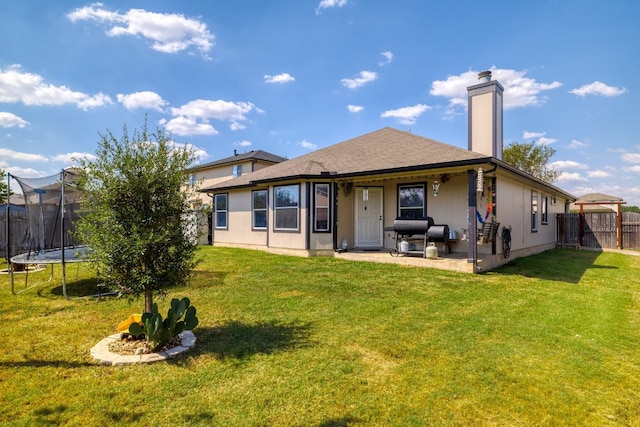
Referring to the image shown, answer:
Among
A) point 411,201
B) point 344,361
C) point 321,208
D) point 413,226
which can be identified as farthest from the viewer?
point 321,208

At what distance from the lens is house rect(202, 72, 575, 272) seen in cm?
915

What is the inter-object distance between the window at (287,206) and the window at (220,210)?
3.90m

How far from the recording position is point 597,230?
1566cm

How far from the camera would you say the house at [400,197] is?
360 inches

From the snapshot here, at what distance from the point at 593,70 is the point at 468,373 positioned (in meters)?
14.1

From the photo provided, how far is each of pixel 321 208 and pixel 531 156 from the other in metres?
27.4

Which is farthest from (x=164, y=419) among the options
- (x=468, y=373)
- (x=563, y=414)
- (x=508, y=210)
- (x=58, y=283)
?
(x=508, y=210)

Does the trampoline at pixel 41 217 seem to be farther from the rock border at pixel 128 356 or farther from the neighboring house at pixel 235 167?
the neighboring house at pixel 235 167

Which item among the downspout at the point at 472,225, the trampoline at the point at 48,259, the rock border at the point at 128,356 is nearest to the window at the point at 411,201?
the downspout at the point at 472,225

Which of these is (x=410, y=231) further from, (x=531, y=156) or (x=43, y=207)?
(x=531, y=156)

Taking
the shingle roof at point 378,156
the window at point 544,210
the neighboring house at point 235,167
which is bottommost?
the window at point 544,210

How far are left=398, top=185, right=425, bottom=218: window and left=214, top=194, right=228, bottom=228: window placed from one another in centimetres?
776

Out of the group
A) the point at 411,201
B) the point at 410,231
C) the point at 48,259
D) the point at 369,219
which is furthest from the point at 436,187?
the point at 48,259

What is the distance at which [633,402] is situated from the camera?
8.52ft
